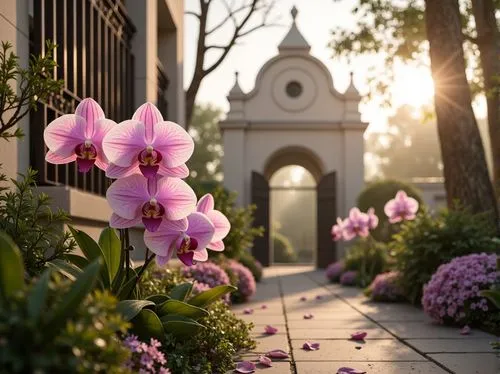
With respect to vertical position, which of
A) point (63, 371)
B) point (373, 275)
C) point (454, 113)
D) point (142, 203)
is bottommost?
point (373, 275)

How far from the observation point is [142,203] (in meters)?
2.85

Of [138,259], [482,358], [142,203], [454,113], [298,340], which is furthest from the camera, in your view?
[454,113]

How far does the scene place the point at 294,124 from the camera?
19562 mm

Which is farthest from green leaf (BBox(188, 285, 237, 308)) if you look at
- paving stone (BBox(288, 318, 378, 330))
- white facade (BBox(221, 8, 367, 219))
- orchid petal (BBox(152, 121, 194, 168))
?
white facade (BBox(221, 8, 367, 219))

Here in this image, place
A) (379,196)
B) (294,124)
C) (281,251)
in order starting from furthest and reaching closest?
(281,251), (294,124), (379,196)

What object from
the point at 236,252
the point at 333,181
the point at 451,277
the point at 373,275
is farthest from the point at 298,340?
the point at 333,181

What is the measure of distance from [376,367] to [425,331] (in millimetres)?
1874

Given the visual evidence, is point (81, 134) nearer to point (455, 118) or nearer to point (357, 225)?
point (455, 118)

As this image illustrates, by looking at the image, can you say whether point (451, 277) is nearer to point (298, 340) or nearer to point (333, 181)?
point (298, 340)

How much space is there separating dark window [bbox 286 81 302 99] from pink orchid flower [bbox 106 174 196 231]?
686 inches

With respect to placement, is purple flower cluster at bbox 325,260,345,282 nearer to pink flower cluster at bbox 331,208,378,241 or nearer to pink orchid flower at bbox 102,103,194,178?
pink flower cluster at bbox 331,208,378,241

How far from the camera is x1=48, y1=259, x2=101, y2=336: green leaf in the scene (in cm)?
169

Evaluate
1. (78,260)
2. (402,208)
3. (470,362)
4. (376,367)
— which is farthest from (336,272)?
(78,260)

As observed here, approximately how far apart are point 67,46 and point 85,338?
4052mm
